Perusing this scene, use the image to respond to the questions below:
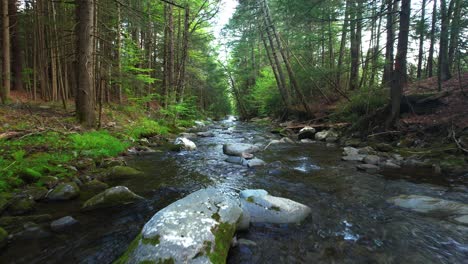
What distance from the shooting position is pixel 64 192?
157 inches

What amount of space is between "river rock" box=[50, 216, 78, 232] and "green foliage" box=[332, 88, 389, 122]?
31.1 feet

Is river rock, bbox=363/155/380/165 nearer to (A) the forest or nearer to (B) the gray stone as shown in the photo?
(A) the forest

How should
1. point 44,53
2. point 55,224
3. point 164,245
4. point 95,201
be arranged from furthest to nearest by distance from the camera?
point 44,53, point 95,201, point 55,224, point 164,245

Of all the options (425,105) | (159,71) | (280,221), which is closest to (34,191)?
(280,221)

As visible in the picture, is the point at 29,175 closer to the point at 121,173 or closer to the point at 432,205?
the point at 121,173

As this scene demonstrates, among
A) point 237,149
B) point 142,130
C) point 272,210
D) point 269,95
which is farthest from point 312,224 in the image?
point 269,95

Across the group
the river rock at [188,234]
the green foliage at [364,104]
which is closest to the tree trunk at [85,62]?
the river rock at [188,234]

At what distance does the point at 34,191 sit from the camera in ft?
13.0

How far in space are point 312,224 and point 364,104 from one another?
8.12m

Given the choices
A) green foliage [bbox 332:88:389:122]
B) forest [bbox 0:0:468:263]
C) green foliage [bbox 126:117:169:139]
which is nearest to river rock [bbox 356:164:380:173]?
forest [bbox 0:0:468:263]

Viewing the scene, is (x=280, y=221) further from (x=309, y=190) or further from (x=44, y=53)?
(x=44, y=53)

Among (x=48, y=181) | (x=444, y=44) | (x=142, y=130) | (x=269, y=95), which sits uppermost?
(x=444, y=44)

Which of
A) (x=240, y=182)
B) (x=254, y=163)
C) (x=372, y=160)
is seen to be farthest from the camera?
(x=254, y=163)

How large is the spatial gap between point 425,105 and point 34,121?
1213 cm
